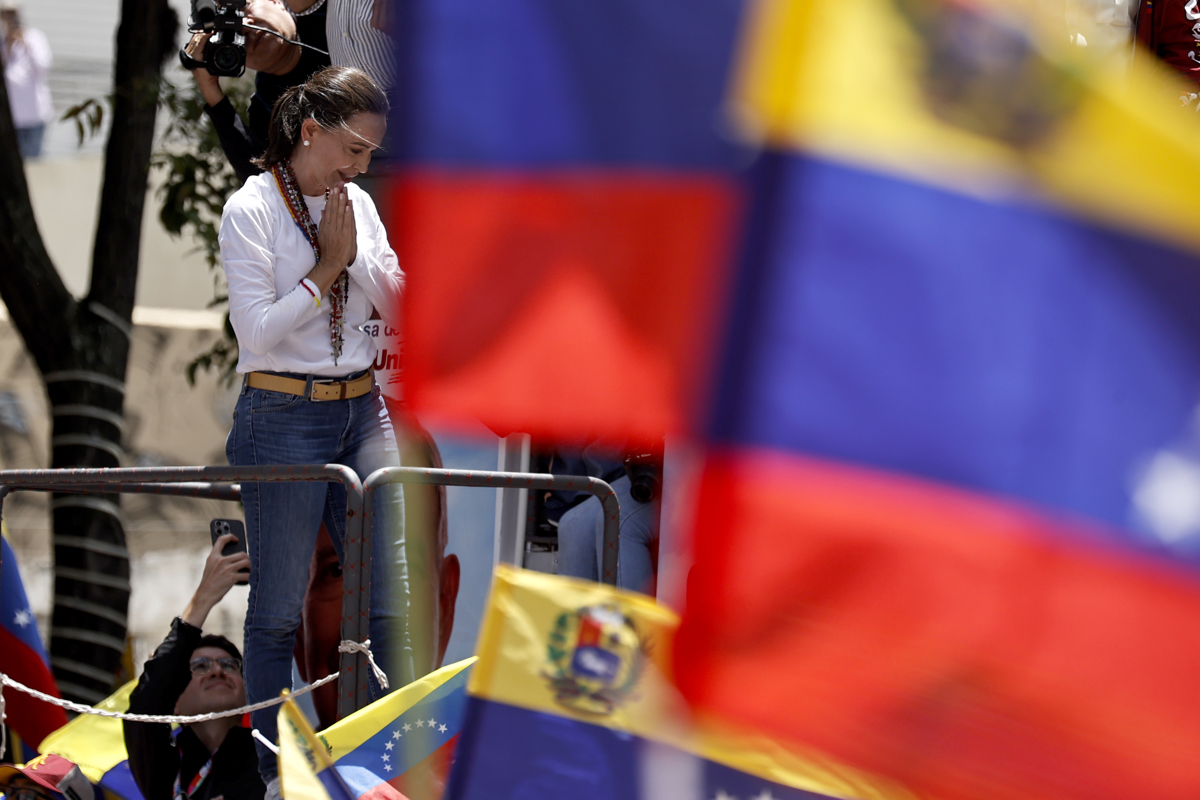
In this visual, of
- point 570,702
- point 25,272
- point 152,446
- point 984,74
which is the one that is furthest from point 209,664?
point 152,446

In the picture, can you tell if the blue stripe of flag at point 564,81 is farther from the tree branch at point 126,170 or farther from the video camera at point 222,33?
the tree branch at point 126,170

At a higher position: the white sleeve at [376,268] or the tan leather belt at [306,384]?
the white sleeve at [376,268]

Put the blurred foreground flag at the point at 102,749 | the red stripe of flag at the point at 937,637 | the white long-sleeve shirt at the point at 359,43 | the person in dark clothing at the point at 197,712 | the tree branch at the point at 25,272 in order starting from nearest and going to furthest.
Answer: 1. the red stripe of flag at the point at 937,637
2. the person in dark clothing at the point at 197,712
3. the blurred foreground flag at the point at 102,749
4. the white long-sleeve shirt at the point at 359,43
5. the tree branch at the point at 25,272

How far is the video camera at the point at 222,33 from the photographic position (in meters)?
3.77

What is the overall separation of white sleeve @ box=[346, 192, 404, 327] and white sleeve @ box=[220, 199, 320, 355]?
Result: 0.18m

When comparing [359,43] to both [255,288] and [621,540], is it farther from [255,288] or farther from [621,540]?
[621,540]

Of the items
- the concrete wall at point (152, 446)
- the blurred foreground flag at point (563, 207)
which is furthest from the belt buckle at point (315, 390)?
the concrete wall at point (152, 446)

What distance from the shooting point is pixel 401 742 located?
2502 millimetres

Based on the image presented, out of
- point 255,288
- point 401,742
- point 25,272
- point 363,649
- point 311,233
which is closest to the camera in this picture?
point 401,742

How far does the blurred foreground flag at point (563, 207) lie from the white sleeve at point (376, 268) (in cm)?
196

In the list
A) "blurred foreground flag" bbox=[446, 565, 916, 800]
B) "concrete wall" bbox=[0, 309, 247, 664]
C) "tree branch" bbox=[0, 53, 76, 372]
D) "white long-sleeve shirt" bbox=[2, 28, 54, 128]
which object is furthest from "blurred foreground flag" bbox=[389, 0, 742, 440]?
"white long-sleeve shirt" bbox=[2, 28, 54, 128]

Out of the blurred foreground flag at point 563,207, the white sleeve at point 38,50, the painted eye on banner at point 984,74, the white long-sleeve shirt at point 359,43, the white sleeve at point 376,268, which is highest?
the white sleeve at point 38,50

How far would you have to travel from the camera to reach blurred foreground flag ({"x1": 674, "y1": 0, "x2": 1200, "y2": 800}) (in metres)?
1.26

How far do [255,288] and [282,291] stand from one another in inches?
4.0
